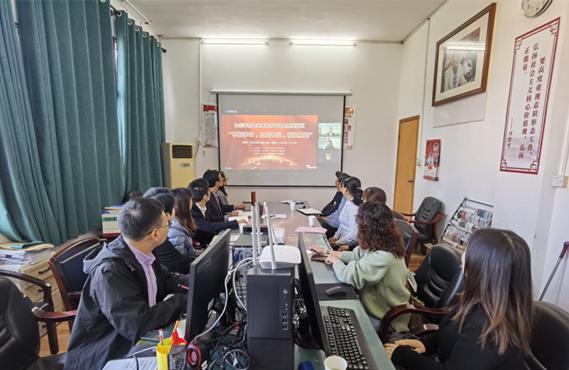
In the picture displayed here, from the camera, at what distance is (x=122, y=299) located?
1018mm

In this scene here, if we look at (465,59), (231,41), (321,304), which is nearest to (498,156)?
(465,59)

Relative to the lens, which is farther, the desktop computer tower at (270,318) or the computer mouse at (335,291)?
the computer mouse at (335,291)

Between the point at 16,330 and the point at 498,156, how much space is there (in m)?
3.64

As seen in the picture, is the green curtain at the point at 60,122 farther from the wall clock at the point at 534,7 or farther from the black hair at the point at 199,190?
the wall clock at the point at 534,7

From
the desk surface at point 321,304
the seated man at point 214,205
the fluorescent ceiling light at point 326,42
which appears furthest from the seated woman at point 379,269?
the fluorescent ceiling light at point 326,42

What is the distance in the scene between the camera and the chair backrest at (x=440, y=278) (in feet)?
4.85

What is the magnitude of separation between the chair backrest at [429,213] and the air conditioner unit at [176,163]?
367 centimetres

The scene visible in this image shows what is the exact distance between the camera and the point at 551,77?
2.06m

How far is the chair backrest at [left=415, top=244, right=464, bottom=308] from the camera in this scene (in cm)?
148

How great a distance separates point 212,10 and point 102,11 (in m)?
1.31

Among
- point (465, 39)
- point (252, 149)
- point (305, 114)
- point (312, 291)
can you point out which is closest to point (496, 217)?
point (465, 39)

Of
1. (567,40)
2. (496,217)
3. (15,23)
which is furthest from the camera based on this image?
(496,217)

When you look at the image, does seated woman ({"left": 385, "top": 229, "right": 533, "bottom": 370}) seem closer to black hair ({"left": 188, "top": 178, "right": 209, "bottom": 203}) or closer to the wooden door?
black hair ({"left": 188, "top": 178, "right": 209, "bottom": 203})

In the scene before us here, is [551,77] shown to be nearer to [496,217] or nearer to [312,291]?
[496,217]
